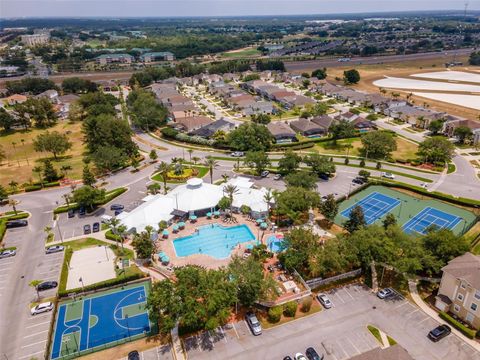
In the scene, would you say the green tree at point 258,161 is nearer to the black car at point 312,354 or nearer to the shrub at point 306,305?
the shrub at point 306,305

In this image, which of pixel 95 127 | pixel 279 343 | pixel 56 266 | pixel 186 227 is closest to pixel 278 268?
pixel 279 343

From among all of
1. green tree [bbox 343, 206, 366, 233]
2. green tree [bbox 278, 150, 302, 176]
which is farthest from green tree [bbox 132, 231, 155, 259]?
green tree [bbox 278, 150, 302, 176]

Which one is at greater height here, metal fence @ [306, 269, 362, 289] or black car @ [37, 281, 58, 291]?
metal fence @ [306, 269, 362, 289]

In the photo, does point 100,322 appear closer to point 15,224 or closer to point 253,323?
point 253,323

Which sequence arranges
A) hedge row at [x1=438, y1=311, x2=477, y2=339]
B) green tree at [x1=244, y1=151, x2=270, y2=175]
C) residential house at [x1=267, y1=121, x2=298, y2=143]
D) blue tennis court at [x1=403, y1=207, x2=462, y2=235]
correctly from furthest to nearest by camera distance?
residential house at [x1=267, y1=121, x2=298, y2=143]
green tree at [x1=244, y1=151, x2=270, y2=175]
blue tennis court at [x1=403, y1=207, x2=462, y2=235]
hedge row at [x1=438, y1=311, x2=477, y2=339]

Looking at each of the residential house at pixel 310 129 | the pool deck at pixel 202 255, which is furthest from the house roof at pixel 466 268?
the residential house at pixel 310 129

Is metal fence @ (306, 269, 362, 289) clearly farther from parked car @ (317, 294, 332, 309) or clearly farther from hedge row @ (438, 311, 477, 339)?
hedge row @ (438, 311, 477, 339)

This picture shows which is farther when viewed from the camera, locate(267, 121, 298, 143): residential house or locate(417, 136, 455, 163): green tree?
locate(267, 121, 298, 143): residential house
